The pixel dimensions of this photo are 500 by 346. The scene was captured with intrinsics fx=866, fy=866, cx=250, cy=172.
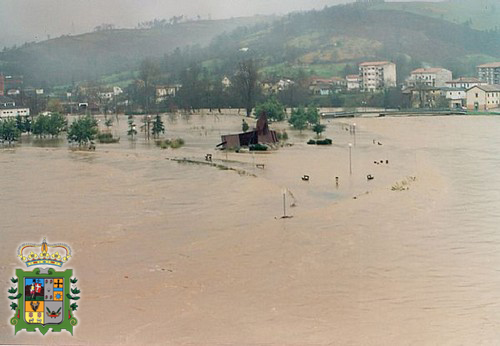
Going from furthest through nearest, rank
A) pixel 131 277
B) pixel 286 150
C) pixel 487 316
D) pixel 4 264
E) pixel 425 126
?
pixel 425 126, pixel 286 150, pixel 4 264, pixel 131 277, pixel 487 316

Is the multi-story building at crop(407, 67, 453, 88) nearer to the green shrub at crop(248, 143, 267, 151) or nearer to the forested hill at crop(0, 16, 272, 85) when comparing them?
the forested hill at crop(0, 16, 272, 85)

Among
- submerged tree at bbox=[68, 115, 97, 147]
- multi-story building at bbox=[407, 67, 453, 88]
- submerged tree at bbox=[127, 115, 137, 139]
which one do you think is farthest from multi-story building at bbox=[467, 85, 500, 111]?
submerged tree at bbox=[68, 115, 97, 147]

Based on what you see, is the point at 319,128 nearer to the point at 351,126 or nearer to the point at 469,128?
the point at 351,126

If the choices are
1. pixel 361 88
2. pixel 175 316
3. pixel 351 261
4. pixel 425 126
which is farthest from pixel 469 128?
pixel 175 316

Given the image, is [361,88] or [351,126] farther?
[361,88]

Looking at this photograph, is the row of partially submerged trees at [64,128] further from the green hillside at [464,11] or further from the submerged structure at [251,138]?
the green hillside at [464,11]
